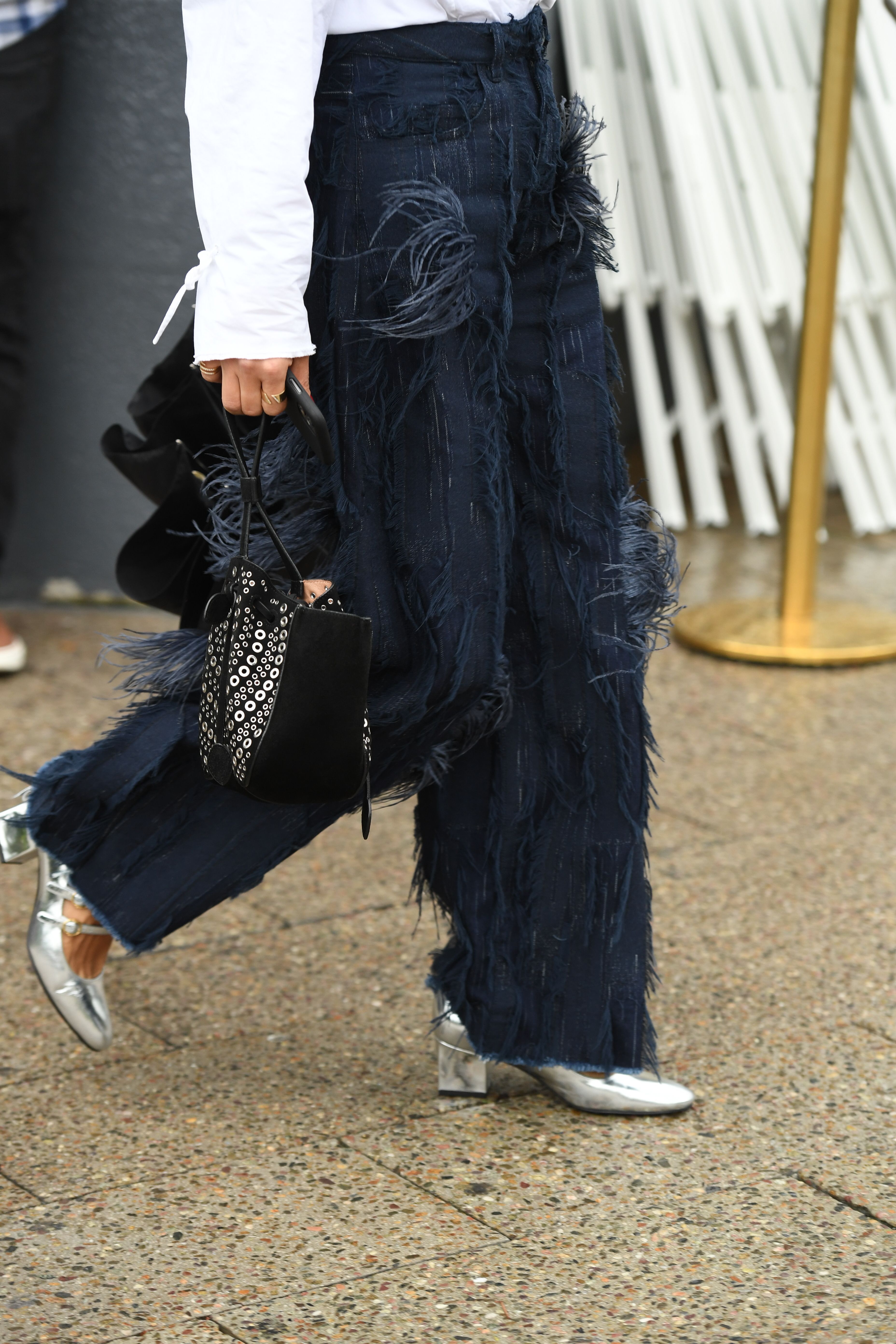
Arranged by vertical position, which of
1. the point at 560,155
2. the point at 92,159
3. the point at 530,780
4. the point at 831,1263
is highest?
the point at 92,159

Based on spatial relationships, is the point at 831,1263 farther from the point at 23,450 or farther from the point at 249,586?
the point at 23,450

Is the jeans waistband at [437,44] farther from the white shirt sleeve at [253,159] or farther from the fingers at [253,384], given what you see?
the fingers at [253,384]

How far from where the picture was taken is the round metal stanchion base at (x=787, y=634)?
4.16 m

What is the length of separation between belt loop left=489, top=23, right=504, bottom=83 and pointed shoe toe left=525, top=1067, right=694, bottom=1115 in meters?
1.23

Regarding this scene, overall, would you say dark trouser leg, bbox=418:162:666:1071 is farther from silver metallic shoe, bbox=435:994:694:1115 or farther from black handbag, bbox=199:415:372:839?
black handbag, bbox=199:415:372:839

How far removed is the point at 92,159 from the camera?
13.4ft

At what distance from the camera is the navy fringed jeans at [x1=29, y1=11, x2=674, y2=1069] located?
6.19ft

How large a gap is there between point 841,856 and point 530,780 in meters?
1.11

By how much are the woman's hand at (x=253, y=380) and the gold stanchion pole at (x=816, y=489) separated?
8.15 ft

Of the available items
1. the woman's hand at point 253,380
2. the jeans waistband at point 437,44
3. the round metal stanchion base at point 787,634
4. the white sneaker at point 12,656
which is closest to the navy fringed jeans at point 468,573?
the jeans waistband at point 437,44

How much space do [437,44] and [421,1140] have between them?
4.34 ft

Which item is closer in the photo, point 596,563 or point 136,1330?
point 136,1330

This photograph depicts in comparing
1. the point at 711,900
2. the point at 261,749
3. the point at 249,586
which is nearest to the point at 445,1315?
the point at 261,749

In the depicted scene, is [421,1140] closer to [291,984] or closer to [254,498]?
[291,984]
